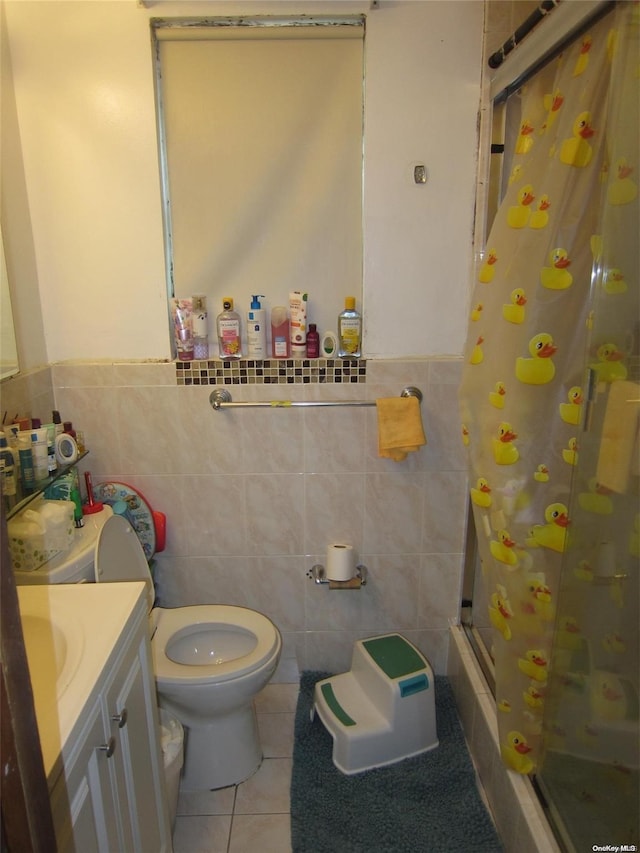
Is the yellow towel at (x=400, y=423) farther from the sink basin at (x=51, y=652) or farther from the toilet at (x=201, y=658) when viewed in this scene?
the sink basin at (x=51, y=652)

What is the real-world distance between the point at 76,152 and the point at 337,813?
2249 millimetres

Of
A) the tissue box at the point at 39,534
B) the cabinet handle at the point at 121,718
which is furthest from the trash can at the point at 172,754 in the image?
the tissue box at the point at 39,534

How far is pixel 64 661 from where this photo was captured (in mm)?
1091

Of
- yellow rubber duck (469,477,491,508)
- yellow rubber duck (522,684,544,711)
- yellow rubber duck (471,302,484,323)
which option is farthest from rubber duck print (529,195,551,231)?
yellow rubber duck (522,684,544,711)

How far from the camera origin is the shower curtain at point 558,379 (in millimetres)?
1179

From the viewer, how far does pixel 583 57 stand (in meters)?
1.27

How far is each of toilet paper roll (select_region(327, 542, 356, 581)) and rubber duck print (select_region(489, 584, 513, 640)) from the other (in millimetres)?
645

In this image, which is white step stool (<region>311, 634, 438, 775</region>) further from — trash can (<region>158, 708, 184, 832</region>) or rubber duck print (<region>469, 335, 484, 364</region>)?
rubber duck print (<region>469, 335, 484, 364</region>)

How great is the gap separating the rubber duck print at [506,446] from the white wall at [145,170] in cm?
66

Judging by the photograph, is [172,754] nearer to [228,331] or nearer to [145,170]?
[228,331]

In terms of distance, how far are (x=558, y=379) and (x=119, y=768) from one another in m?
1.28

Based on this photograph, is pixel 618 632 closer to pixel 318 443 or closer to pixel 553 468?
pixel 553 468

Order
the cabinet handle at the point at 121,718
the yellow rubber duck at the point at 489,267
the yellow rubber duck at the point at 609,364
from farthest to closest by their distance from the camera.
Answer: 1. the yellow rubber duck at the point at 489,267
2. the yellow rubber duck at the point at 609,364
3. the cabinet handle at the point at 121,718

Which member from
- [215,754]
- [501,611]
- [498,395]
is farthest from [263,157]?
[215,754]
